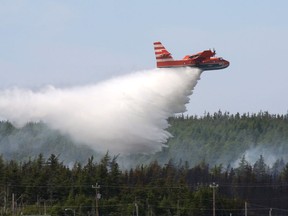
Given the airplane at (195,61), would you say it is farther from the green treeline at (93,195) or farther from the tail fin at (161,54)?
the green treeline at (93,195)

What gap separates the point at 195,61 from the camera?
87188mm

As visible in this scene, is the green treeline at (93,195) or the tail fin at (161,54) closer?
the tail fin at (161,54)

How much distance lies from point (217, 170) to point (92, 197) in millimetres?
53338

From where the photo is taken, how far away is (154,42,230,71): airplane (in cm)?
8719

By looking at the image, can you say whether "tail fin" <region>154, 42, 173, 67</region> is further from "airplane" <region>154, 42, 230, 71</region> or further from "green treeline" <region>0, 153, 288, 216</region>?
"green treeline" <region>0, 153, 288, 216</region>

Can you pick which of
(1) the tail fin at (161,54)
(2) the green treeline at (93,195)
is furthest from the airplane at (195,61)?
(2) the green treeline at (93,195)

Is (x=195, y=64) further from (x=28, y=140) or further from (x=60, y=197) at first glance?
(x=28, y=140)

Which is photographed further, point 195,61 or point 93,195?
point 93,195

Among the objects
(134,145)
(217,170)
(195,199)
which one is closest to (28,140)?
(217,170)

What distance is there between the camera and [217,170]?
158m

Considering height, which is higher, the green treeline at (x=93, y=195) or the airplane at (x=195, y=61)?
the airplane at (x=195, y=61)

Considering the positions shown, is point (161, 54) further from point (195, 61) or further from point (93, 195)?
point (93, 195)

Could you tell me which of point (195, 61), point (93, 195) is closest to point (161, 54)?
point (195, 61)

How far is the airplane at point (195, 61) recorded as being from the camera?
286 feet
